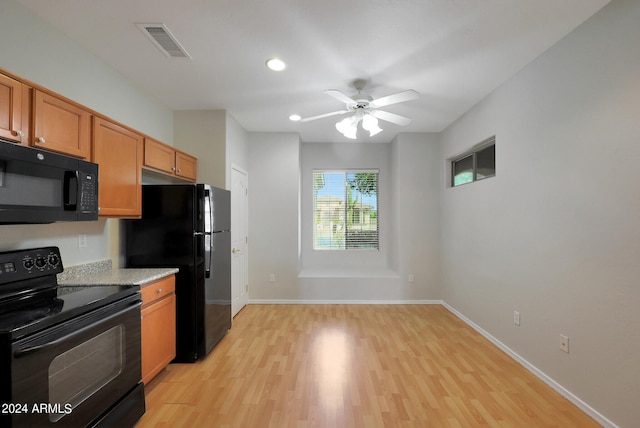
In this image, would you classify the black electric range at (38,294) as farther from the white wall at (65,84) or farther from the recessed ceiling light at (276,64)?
the recessed ceiling light at (276,64)

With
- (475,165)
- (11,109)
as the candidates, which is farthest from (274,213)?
(11,109)

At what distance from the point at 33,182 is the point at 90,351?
968mm

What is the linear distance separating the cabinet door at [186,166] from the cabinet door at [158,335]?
1380 mm

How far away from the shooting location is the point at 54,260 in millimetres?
1879

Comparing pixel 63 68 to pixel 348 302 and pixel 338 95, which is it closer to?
pixel 338 95

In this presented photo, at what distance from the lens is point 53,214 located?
1.62 meters

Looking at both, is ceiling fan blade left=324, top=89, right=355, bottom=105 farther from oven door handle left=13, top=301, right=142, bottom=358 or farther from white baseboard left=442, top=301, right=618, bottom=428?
white baseboard left=442, top=301, right=618, bottom=428

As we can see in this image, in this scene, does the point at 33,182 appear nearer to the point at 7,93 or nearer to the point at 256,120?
the point at 7,93

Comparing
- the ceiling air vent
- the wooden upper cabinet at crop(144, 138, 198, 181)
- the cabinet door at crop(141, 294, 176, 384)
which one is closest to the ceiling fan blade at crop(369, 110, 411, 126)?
the ceiling air vent

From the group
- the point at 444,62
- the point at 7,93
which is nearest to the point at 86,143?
the point at 7,93

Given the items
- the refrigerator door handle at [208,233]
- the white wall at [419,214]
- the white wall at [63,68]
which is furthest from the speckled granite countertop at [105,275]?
the white wall at [419,214]

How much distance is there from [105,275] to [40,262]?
0.54 metres

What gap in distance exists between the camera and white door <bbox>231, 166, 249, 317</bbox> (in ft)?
12.6

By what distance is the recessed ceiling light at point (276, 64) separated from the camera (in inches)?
96.9
